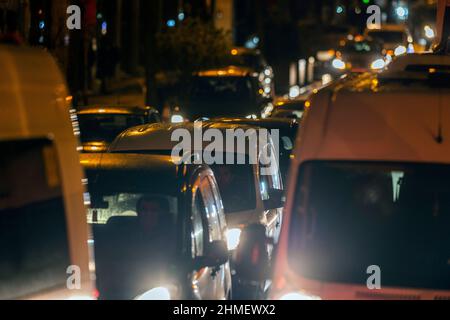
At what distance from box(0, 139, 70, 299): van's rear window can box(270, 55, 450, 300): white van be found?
150 centimetres

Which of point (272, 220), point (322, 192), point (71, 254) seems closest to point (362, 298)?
point (322, 192)

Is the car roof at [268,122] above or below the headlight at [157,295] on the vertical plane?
below

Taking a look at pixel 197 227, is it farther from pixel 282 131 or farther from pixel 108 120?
pixel 108 120

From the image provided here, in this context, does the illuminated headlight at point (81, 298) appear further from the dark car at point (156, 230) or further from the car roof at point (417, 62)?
the car roof at point (417, 62)

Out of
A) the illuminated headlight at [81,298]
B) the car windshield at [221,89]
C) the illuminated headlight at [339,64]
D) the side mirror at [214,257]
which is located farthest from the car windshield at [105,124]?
the illuminated headlight at [339,64]

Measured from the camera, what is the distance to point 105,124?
17.0m

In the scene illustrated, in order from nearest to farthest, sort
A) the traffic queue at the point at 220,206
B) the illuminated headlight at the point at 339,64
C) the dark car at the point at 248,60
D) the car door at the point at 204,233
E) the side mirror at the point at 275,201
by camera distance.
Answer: the traffic queue at the point at 220,206, the car door at the point at 204,233, the side mirror at the point at 275,201, the dark car at the point at 248,60, the illuminated headlight at the point at 339,64

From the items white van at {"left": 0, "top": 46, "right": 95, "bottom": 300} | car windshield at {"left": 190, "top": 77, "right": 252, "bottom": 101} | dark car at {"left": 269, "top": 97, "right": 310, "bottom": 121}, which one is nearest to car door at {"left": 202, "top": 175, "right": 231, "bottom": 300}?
white van at {"left": 0, "top": 46, "right": 95, "bottom": 300}

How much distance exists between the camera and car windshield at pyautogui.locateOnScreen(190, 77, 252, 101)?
25859mm

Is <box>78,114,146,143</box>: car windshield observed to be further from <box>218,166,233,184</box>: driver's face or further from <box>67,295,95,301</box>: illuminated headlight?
<box>67,295,95,301</box>: illuminated headlight

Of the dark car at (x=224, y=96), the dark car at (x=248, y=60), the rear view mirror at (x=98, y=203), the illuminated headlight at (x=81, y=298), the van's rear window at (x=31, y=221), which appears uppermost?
the van's rear window at (x=31, y=221)

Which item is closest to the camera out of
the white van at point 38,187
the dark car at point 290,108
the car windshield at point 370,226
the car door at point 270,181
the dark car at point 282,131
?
the white van at point 38,187

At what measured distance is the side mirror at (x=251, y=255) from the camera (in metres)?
6.58
